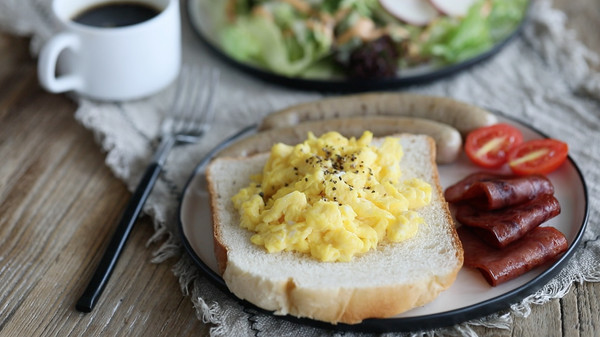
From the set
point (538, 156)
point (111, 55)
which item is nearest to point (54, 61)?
point (111, 55)

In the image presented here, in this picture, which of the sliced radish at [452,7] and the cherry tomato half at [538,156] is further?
the sliced radish at [452,7]

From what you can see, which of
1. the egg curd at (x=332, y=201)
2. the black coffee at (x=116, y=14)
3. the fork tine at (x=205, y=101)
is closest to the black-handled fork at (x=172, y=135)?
the fork tine at (x=205, y=101)

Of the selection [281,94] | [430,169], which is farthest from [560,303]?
[281,94]

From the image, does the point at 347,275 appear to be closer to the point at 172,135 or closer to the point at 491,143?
the point at 491,143

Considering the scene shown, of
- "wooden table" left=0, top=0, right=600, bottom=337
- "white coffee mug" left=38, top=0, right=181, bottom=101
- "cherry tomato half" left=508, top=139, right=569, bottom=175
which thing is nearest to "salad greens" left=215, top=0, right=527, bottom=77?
"white coffee mug" left=38, top=0, right=181, bottom=101

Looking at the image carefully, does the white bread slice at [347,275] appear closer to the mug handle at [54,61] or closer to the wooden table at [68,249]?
the wooden table at [68,249]

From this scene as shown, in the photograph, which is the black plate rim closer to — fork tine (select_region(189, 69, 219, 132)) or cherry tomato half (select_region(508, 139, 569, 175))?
fork tine (select_region(189, 69, 219, 132))
